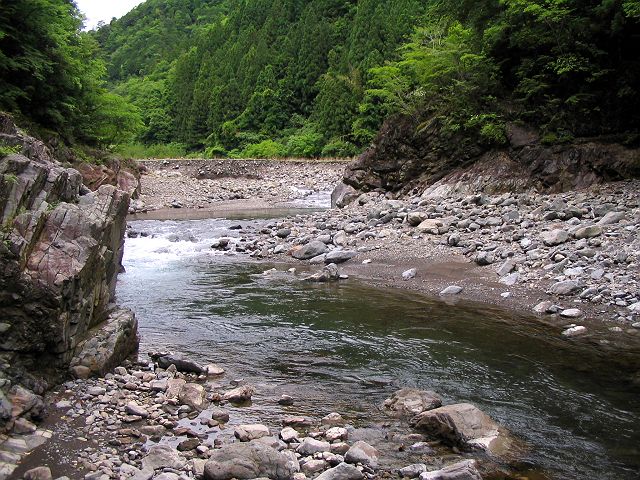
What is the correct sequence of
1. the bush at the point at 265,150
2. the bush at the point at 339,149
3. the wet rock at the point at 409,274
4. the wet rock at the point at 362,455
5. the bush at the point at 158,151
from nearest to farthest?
1. the wet rock at the point at 362,455
2. the wet rock at the point at 409,274
3. the bush at the point at 339,149
4. the bush at the point at 158,151
5. the bush at the point at 265,150

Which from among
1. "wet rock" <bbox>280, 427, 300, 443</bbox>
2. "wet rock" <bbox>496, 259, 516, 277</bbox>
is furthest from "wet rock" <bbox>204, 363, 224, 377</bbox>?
"wet rock" <bbox>496, 259, 516, 277</bbox>

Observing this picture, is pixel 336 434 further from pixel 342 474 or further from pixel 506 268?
pixel 506 268

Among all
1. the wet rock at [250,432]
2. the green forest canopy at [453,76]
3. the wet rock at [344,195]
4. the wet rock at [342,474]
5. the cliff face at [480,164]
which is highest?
the green forest canopy at [453,76]

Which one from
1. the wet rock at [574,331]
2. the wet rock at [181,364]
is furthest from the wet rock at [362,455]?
the wet rock at [574,331]

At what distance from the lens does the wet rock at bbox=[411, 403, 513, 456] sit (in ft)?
19.6

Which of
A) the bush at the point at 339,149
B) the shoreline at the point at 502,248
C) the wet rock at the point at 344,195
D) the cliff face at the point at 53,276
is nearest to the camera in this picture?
the cliff face at the point at 53,276

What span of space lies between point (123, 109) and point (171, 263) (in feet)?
54.4

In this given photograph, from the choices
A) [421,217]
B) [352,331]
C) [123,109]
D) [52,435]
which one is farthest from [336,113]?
[52,435]

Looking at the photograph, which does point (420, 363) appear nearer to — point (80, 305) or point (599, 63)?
point (80, 305)

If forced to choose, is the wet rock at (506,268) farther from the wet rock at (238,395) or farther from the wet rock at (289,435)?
the wet rock at (289,435)

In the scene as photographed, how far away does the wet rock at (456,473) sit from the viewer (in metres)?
5.14

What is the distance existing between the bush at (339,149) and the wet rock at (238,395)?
5088 cm

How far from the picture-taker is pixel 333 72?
222 feet

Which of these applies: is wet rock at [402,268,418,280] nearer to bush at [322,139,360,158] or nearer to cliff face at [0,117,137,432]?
cliff face at [0,117,137,432]
